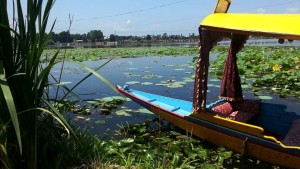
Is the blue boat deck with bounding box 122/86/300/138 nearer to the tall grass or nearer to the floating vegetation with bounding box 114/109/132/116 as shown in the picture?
the floating vegetation with bounding box 114/109/132/116

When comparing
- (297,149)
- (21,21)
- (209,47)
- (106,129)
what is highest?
(21,21)

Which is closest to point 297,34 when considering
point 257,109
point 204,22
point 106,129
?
point 204,22

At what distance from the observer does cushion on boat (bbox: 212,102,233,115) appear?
4927 mm

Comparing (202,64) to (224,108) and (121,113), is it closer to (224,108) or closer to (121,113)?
(224,108)

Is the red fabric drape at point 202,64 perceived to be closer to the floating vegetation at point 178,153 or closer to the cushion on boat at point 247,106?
the floating vegetation at point 178,153

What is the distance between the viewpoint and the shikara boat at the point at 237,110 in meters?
3.71

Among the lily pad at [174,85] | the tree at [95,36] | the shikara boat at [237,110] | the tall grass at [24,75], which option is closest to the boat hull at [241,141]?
the shikara boat at [237,110]

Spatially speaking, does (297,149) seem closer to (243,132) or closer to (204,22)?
(243,132)

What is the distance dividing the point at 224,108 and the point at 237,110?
26 cm

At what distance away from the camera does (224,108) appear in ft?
16.5

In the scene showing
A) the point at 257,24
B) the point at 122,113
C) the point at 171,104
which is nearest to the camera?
the point at 257,24

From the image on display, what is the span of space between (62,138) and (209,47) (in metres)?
2.41

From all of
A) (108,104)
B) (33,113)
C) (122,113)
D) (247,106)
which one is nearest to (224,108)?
(247,106)

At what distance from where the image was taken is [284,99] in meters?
7.44
